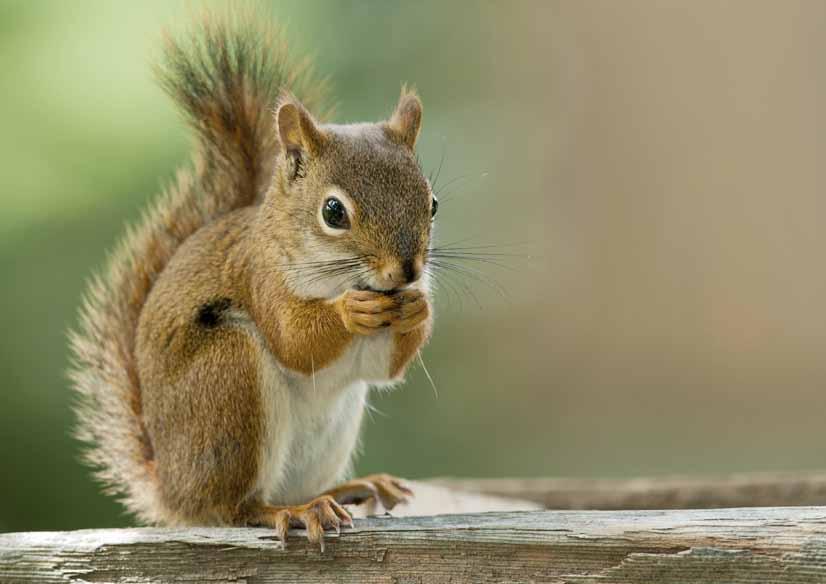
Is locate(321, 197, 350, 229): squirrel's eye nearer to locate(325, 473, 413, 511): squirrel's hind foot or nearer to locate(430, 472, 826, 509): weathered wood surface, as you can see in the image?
locate(325, 473, 413, 511): squirrel's hind foot

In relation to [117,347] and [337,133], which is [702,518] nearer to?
[337,133]

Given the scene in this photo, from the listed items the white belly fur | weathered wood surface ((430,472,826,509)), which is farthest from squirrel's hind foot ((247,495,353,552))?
weathered wood surface ((430,472,826,509))

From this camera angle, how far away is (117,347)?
1.96 meters

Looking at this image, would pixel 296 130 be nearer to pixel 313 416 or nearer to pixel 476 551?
Result: pixel 313 416

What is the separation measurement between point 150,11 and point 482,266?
142 centimetres

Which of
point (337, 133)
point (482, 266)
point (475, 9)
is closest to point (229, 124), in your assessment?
point (337, 133)

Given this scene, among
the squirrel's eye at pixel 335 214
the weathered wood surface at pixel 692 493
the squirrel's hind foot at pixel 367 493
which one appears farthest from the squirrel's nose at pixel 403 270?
the weathered wood surface at pixel 692 493

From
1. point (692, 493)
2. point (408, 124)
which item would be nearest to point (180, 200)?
point (408, 124)

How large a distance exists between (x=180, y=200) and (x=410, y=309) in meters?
0.73

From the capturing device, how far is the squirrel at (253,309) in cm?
158

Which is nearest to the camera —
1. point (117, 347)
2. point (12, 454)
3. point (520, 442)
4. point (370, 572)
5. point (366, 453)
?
point (370, 572)

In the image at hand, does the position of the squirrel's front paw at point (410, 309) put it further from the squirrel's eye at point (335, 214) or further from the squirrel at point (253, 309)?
the squirrel's eye at point (335, 214)

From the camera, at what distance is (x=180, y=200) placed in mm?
2064

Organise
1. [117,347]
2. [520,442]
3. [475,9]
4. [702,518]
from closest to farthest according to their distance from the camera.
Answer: [702,518] → [117,347] → [475,9] → [520,442]
